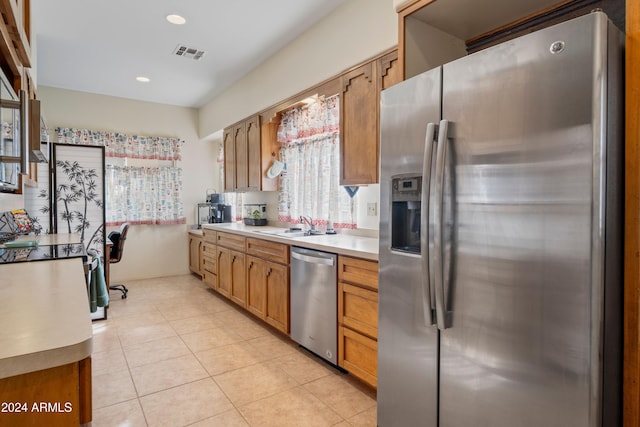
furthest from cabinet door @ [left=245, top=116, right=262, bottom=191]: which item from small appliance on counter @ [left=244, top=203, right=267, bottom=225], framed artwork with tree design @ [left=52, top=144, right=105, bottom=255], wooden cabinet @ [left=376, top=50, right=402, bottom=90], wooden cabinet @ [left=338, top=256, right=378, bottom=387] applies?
wooden cabinet @ [left=338, top=256, right=378, bottom=387]

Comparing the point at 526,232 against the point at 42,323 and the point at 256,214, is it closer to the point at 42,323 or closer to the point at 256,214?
the point at 42,323

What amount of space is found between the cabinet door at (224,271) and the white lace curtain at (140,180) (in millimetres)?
1762

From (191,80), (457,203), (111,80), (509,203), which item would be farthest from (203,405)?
(111,80)

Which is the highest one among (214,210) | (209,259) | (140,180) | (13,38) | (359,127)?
(13,38)

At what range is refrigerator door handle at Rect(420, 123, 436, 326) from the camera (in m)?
1.36

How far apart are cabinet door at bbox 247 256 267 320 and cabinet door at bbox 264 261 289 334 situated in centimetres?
8

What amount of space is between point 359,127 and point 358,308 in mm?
1310

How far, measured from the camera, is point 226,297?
430cm

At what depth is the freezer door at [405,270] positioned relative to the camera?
4.72ft

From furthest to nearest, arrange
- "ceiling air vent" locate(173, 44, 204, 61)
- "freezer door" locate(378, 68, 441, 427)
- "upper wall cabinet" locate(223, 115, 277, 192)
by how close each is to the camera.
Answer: "upper wall cabinet" locate(223, 115, 277, 192) → "ceiling air vent" locate(173, 44, 204, 61) → "freezer door" locate(378, 68, 441, 427)

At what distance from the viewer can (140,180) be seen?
5.39 metres

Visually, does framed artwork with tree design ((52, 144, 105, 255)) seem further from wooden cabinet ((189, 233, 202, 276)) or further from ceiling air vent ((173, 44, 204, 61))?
ceiling air vent ((173, 44, 204, 61))

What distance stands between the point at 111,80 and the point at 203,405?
428 centimetres

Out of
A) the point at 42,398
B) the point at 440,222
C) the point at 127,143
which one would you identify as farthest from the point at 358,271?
the point at 127,143
